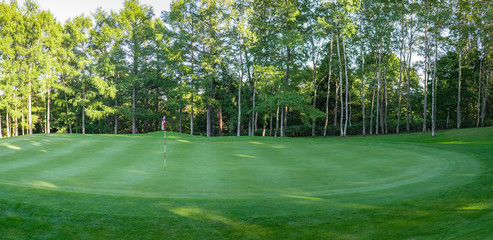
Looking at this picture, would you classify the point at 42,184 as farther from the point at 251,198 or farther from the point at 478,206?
the point at 478,206

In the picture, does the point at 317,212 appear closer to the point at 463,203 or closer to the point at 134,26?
the point at 463,203

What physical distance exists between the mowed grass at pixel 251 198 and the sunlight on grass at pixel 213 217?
20 mm

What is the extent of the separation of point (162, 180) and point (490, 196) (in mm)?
8095

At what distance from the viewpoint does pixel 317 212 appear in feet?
19.3

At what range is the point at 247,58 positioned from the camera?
1288 inches

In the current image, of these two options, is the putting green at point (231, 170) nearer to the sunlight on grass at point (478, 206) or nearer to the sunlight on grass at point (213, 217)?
the sunlight on grass at point (213, 217)

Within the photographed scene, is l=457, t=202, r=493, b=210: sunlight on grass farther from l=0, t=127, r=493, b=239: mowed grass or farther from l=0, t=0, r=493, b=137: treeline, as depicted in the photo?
l=0, t=0, r=493, b=137: treeline

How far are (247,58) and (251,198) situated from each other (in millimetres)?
27363

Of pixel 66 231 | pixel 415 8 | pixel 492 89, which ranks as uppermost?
pixel 415 8

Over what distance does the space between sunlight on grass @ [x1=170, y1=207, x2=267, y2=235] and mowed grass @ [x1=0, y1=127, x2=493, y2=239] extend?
0.02m

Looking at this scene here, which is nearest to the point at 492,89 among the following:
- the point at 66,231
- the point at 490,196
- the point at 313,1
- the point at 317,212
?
the point at 313,1

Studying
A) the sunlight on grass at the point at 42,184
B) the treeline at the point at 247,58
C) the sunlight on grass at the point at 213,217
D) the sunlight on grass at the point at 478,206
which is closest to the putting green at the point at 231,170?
the sunlight on grass at the point at 42,184

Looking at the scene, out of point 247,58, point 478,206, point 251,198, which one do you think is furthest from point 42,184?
point 247,58

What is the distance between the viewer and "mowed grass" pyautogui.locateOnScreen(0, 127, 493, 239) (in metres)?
5.11
